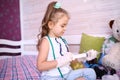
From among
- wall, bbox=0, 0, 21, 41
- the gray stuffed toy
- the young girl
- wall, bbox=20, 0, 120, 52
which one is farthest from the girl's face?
wall, bbox=0, 0, 21, 41

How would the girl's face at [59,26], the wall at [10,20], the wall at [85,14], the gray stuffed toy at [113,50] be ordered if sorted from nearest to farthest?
the girl's face at [59,26]
the gray stuffed toy at [113,50]
the wall at [85,14]
the wall at [10,20]

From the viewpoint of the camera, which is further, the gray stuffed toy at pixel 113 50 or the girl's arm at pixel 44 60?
the gray stuffed toy at pixel 113 50

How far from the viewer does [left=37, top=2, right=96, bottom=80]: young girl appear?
1108 mm

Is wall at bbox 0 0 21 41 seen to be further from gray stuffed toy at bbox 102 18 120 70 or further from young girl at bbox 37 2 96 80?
young girl at bbox 37 2 96 80

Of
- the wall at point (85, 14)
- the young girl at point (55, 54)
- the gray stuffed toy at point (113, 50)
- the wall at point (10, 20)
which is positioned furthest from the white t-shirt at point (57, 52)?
the wall at point (10, 20)

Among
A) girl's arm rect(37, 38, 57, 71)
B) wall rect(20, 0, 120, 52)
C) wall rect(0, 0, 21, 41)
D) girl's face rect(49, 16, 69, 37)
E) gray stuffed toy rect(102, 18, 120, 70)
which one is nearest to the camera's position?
girl's arm rect(37, 38, 57, 71)

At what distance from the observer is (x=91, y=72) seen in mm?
1186

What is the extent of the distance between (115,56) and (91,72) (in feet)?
1.65

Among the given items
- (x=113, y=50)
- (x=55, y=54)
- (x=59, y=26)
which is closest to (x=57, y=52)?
(x=55, y=54)

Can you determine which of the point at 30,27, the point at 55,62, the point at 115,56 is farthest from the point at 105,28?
the point at 30,27

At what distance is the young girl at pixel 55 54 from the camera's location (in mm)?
1108

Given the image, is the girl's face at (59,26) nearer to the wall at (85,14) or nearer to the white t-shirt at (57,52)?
the white t-shirt at (57,52)

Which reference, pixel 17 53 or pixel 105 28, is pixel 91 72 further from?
pixel 17 53

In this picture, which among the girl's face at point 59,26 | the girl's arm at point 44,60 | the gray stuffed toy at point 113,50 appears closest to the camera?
the girl's arm at point 44,60
